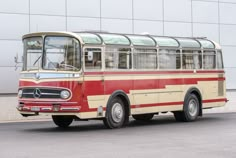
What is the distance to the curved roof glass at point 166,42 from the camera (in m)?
20.5

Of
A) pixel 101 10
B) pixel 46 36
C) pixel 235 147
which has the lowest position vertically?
pixel 235 147

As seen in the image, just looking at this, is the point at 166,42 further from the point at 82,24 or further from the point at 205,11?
the point at 205,11

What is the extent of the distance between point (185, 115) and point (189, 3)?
10.0 metres

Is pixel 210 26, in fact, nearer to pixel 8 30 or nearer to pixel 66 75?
pixel 8 30

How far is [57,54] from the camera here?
17359 millimetres

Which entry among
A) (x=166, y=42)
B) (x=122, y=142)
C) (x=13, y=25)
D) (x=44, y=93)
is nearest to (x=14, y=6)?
(x=13, y=25)

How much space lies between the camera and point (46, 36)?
17.6 metres

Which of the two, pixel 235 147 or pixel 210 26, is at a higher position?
pixel 210 26

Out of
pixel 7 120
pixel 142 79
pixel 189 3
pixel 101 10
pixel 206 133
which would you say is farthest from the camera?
pixel 189 3

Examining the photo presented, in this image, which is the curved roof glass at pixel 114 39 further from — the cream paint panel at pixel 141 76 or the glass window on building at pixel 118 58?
the cream paint panel at pixel 141 76

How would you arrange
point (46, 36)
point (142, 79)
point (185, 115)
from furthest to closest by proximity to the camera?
point (185, 115)
point (142, 79)
point (46, 36)

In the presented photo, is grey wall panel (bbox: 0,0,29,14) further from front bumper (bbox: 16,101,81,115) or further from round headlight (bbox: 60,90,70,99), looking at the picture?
round headlight (bbox: 60,90,70,99)

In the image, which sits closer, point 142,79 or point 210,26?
point 142,79

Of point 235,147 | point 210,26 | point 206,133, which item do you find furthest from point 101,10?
point 235,147
